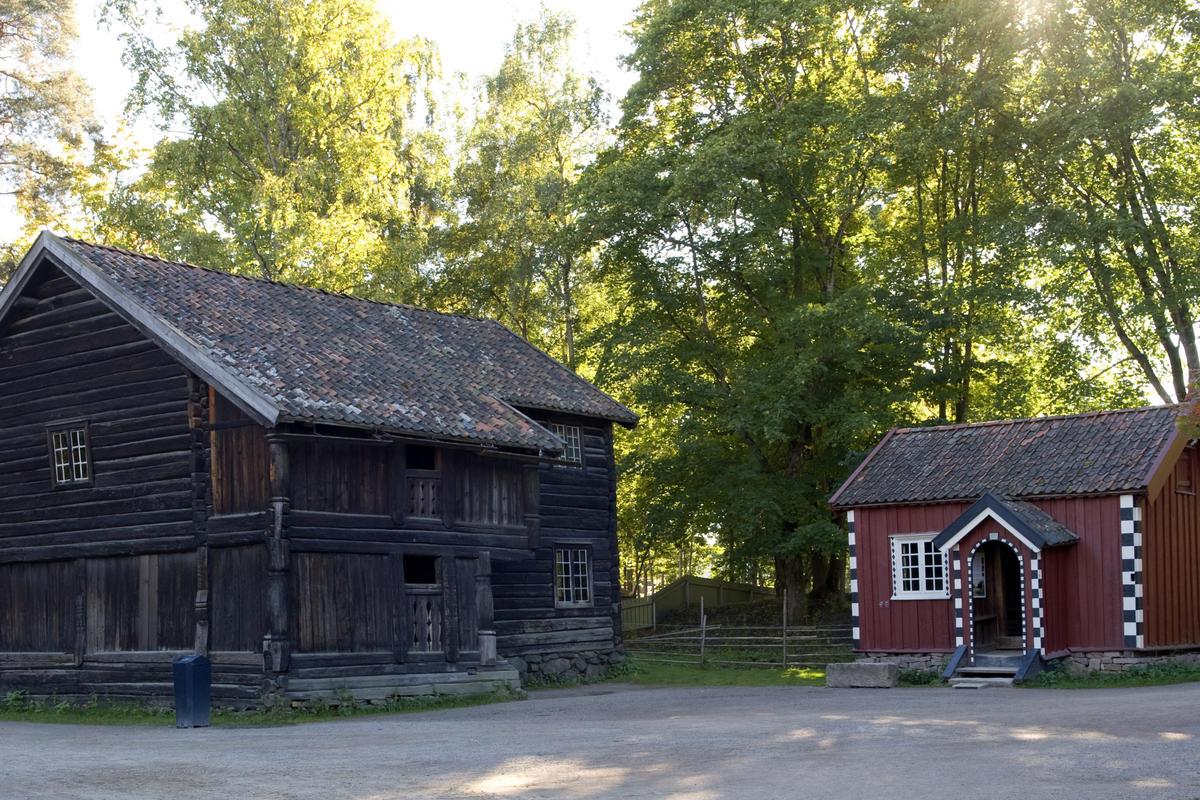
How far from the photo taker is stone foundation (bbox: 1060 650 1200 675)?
84.2 feet

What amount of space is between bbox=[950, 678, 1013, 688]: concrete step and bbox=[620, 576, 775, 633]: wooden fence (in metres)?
20.2

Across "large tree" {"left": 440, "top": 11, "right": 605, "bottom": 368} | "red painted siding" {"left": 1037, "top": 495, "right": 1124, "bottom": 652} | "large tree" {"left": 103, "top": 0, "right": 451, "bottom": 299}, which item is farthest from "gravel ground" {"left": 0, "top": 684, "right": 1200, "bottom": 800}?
"large tree" {"left": 440, "top": 11, "right": 605, "bottom": 368}

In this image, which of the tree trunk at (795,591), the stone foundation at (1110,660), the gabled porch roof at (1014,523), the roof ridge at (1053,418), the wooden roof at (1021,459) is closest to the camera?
the gabled porch roof at (1014,523)

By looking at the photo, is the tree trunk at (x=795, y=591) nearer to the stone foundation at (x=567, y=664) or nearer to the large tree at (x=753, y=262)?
the large tree at (x=753, y=262)

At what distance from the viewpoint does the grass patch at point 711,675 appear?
3009 cm

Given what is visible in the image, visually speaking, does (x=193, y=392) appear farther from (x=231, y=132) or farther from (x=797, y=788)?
(x=231, y=132)

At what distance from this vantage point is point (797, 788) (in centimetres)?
1251

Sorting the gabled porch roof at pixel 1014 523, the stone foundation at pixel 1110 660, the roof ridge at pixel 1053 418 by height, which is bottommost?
the stone foundation at pixel 1110 660

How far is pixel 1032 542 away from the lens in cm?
2525

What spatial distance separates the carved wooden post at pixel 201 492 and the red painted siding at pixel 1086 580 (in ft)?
51.3

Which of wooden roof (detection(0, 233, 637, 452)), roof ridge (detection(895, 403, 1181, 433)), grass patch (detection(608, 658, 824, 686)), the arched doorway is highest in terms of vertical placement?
wooden roof (detection(0, 233, 637, 452))

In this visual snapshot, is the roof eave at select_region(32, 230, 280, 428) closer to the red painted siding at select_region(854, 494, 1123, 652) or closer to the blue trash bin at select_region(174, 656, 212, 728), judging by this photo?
the blue trash bin at select_region(174, 656, 212, 728)

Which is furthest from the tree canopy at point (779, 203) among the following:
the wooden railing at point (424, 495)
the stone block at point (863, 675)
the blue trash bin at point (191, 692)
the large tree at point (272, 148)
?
the blue trash bin at point (191, 692)

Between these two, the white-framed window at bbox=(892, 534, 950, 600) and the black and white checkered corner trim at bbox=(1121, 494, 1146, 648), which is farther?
the white-framed window at bbox=(892, 534, 950, 600)
